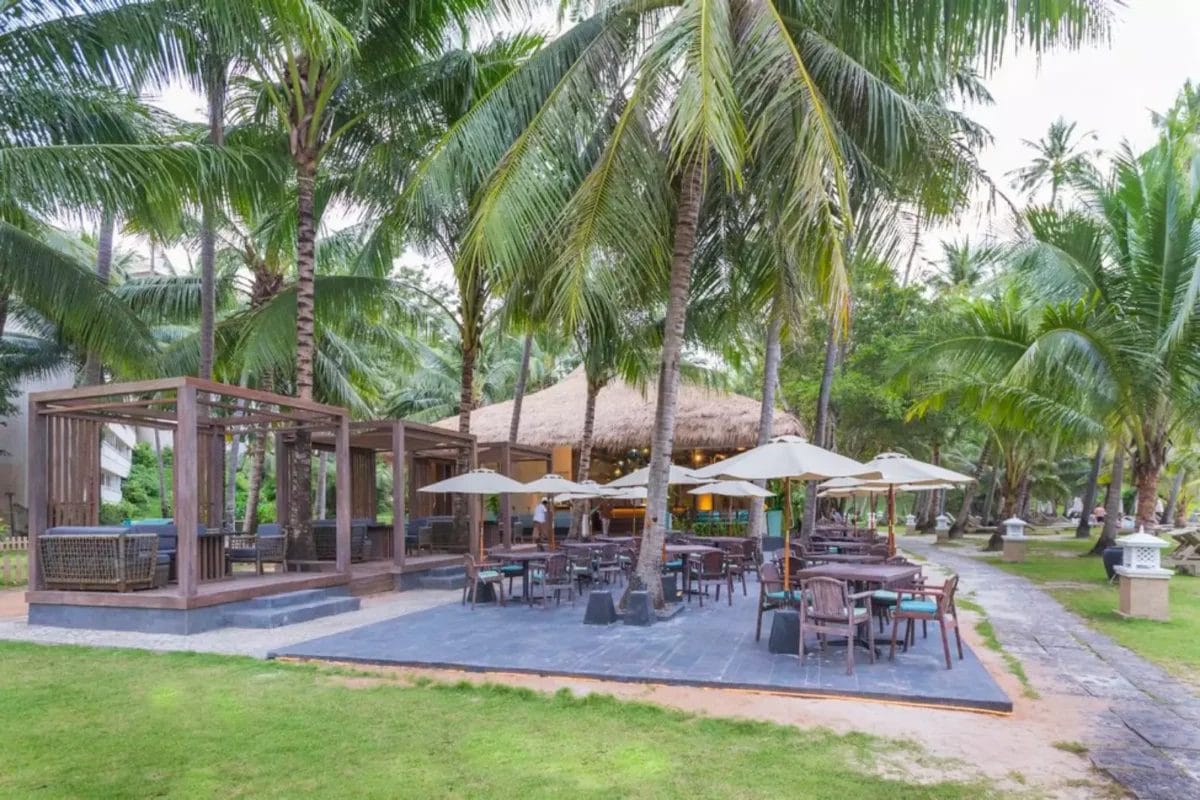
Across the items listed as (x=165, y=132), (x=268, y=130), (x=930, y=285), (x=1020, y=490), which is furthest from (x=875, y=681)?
(x=930, y=285)

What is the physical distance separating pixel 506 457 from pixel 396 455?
4.56 m

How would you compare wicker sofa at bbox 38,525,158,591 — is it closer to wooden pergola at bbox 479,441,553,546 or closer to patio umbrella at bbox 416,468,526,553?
patio umbrella at bbox 416,468,526,553

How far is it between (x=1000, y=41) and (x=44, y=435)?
1140 cm

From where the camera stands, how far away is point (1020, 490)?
88.3ft

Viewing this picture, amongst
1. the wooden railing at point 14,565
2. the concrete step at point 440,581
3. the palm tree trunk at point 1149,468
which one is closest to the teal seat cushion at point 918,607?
the concrete step at point 440,581

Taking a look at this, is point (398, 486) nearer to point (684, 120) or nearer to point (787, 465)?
point (787, 465)

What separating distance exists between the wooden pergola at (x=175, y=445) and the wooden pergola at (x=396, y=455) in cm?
95

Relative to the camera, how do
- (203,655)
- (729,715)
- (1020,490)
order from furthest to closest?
(1020,490)
(203,655)
(729,715)

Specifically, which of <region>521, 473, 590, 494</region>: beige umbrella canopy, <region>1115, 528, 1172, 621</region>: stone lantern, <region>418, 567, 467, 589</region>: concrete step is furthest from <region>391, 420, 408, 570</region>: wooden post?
<region>1115, 528, 1172, 621</region>: stone lantern

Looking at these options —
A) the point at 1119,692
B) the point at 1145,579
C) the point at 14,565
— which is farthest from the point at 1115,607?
the point at 14,565

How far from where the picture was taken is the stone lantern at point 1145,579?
944 centimetres

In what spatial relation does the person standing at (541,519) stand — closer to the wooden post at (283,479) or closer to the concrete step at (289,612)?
the wooden post at (283,479)

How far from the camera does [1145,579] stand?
31.0ft

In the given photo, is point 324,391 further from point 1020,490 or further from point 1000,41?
point 1020,490
